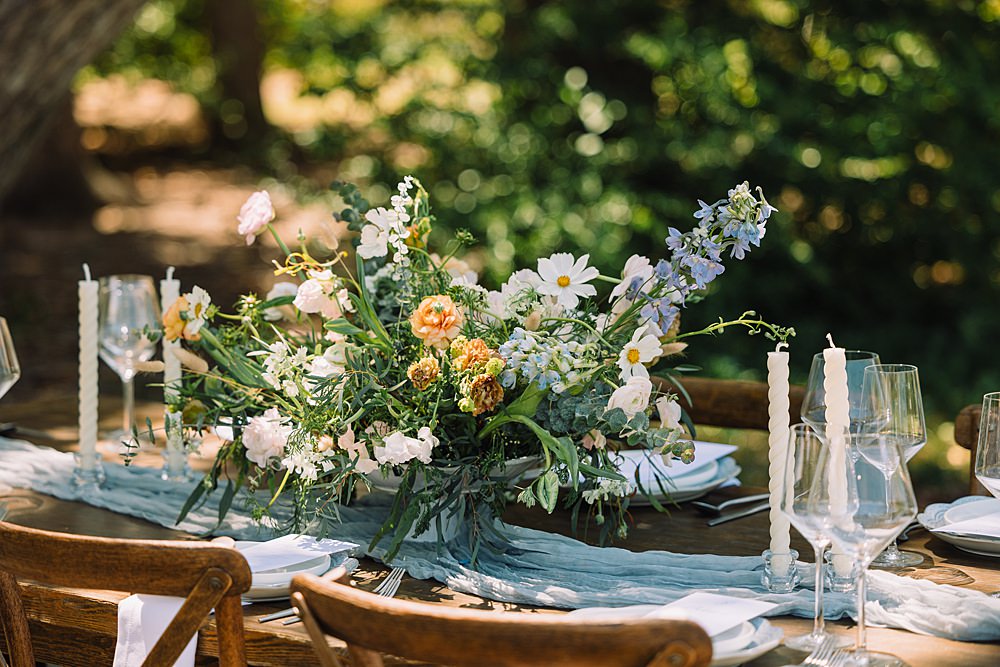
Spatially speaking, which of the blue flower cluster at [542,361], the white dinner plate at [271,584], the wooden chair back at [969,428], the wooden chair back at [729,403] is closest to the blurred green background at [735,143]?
the wooden chair back at [729,403]

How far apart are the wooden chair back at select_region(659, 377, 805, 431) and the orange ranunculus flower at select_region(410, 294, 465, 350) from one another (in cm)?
95

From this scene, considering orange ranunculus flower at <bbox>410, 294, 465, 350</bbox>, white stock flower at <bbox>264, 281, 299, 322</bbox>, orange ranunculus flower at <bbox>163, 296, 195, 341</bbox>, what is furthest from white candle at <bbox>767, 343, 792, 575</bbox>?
orange ranunculus flower at <bbox>163, 296, 195, 341</bbox>

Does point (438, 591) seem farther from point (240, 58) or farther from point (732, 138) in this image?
point (240, 58)

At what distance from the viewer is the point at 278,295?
2109 mm

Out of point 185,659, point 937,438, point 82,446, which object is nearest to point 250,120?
point 937,438

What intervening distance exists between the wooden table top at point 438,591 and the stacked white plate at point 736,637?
24 mm

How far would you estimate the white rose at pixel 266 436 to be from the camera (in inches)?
72.3

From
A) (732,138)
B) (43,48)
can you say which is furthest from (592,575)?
(732,138)

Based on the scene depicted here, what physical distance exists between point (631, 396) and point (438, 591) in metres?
0.38

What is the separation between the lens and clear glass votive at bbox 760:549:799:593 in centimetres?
166

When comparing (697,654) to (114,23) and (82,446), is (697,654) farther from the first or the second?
(114,23)

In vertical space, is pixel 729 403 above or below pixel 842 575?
above

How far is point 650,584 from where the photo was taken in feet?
5.57

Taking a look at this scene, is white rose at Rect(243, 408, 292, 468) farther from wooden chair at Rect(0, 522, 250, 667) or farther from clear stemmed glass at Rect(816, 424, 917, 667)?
clear stemmed glass at Rect(816, 424, 917, 667)
